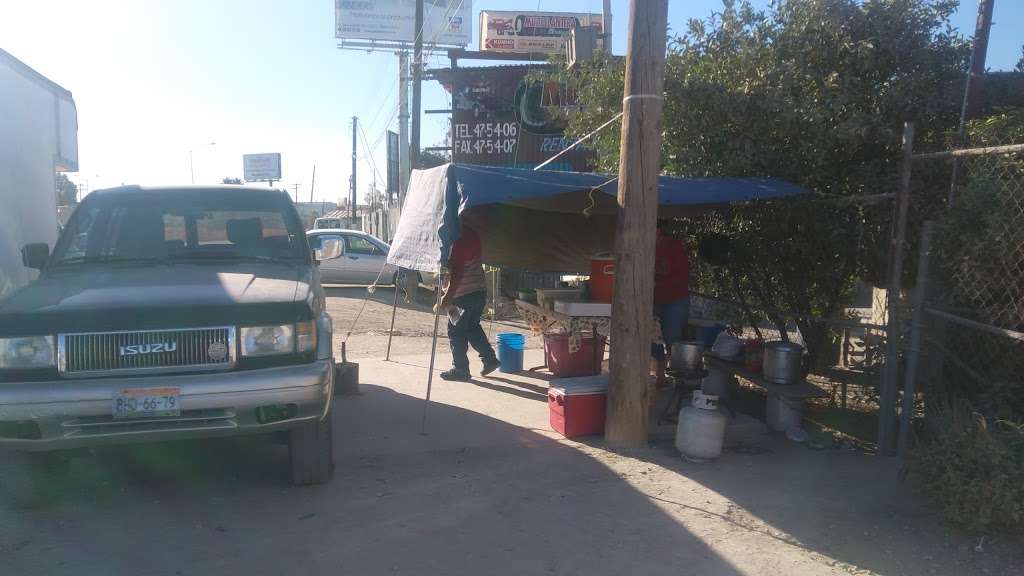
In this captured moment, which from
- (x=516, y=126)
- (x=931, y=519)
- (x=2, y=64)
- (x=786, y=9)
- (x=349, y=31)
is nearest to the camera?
(x=931, y=519)

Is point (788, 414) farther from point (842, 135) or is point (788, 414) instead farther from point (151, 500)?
point (151, 500)

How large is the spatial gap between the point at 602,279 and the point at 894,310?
2501 mm

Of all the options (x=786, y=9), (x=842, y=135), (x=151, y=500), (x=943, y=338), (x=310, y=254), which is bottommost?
(x=151, y=500)

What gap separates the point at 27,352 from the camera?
4.08 meters

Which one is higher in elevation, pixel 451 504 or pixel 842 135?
pixel 842 135

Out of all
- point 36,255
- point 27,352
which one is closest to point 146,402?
point 27,352

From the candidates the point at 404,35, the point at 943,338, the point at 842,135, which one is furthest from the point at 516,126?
the point at 943,338

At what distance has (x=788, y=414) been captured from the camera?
637cm

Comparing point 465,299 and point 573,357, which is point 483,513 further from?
point 465,299

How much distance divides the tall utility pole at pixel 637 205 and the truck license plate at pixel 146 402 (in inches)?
120

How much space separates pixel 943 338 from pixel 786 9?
350 centimetres

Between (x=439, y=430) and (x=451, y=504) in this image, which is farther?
(x=439, y=430)

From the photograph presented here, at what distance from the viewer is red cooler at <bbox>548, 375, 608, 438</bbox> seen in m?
6.09

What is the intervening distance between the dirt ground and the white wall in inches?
136
